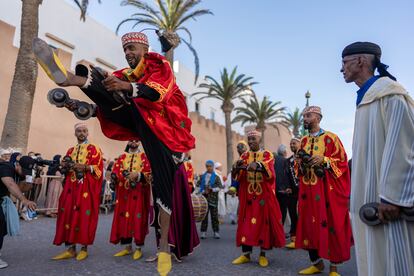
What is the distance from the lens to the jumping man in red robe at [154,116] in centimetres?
282

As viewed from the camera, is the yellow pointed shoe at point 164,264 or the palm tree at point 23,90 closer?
the yellow pointed shoe at point 164,264

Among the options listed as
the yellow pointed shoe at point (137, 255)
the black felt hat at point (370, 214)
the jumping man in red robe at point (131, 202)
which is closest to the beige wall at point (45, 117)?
the jumping man in red robe at point (131, 202)

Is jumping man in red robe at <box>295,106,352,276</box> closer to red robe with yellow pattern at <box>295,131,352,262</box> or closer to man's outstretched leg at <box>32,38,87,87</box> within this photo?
red robe with yellow pattern at <box>295,131,352,262</box>

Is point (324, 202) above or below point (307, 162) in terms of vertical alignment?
below

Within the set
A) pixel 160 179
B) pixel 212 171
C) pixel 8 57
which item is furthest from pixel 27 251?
pixel 8 57

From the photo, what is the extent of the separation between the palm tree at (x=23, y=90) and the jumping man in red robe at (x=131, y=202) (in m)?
5.68

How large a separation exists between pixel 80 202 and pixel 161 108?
3.46m

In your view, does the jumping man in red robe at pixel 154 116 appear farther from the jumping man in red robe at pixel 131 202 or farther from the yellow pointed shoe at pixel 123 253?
the yellow pointed shoe at pixel 123 253

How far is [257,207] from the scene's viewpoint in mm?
5809

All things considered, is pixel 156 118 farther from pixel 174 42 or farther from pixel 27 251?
pixel 27 251

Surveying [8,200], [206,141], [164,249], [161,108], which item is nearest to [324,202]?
[164,249]

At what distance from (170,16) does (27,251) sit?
52.8ft

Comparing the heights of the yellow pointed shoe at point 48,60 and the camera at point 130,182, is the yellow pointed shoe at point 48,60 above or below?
above

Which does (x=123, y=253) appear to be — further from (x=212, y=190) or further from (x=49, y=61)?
(x=49, y=61)
